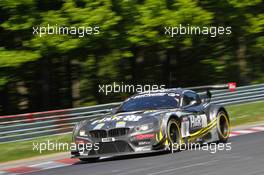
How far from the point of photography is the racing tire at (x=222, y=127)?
1326cm

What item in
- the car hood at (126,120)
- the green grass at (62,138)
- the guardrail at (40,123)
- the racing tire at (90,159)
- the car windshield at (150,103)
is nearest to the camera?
the car hood at (126,120)

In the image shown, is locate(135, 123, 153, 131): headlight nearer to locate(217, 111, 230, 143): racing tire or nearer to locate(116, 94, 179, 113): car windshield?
locate(116, 94, 179, 113): car windshield

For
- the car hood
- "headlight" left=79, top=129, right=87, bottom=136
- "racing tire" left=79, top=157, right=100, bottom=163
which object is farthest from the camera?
"racing tire" left=79, top=157, right=100, bottom=163

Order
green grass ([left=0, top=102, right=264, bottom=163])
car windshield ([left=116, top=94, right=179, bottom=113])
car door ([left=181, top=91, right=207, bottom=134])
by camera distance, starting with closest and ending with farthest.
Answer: car door ([left=181, top=91, right=207, bottom=134]) < car windshield ([left=116, top=94, right=179, bottom=113]) < green grass ([left=0, top=102, right=264, bottom=163])

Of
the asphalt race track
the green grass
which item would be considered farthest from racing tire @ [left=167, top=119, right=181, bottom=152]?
the green grass

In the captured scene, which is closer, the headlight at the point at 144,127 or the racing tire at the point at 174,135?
the headlight at the point at 144,127

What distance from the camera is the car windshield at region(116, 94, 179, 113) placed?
495 inches

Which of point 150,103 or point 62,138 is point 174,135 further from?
point 62,138

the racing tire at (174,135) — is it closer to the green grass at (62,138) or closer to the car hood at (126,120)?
the car hood at (126,120)

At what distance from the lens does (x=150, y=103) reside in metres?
12.7
